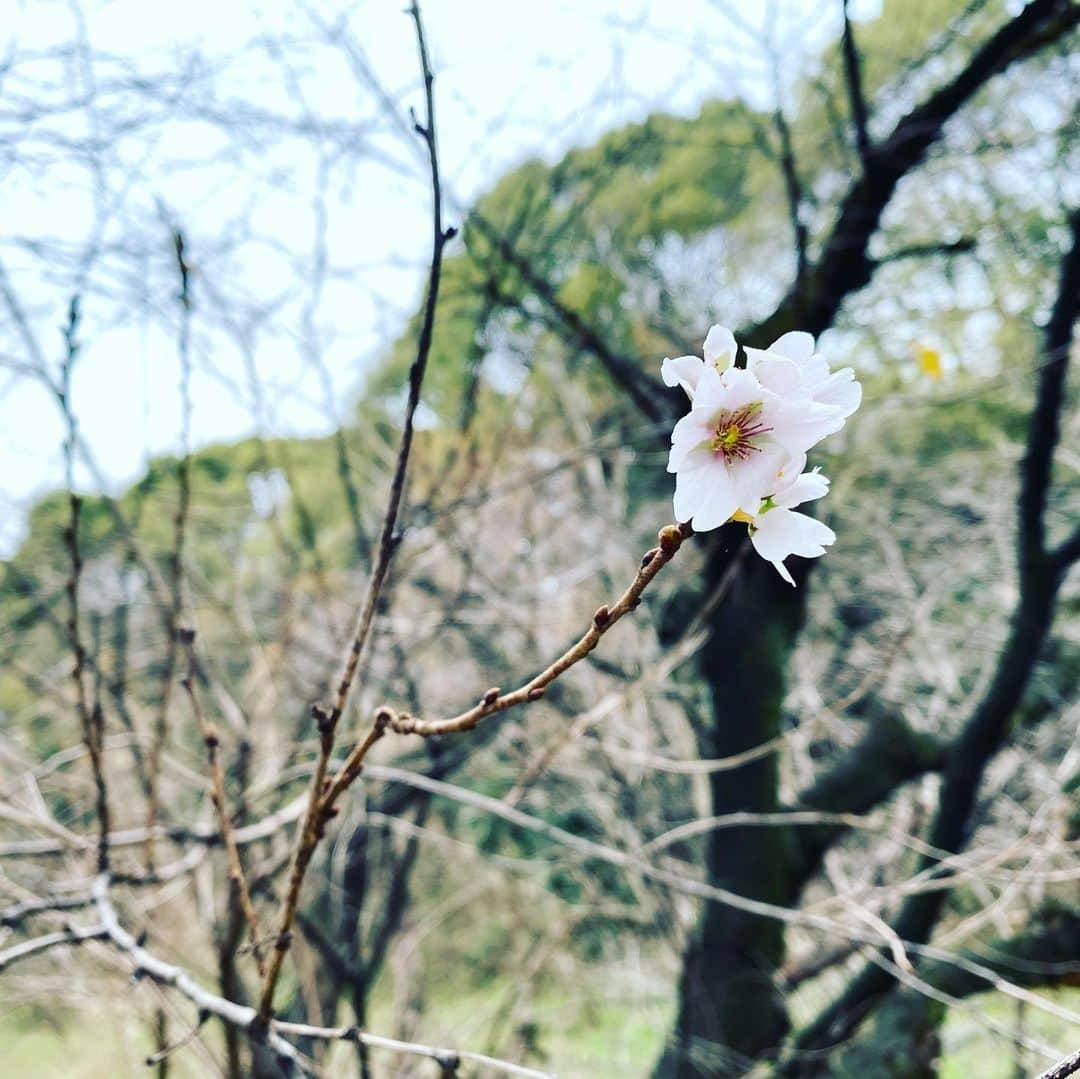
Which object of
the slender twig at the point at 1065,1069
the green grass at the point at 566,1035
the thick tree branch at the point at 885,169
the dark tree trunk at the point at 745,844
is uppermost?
the thick tree branch at the point at 885,169

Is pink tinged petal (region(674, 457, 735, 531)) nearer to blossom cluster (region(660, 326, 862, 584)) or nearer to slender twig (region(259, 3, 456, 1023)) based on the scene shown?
blossom cluster (region(660, 326, 862, 584))

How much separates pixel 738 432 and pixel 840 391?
102 millimetres

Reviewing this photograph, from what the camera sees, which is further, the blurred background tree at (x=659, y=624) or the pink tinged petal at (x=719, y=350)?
the blurred background tree at (x=659, y=624)

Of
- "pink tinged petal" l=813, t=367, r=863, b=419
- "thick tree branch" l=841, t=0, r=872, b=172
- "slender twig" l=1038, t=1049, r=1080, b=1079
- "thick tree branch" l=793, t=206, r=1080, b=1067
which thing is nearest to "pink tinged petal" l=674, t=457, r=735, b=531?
"pink tinged petal" l=813, t=367, r=863, b=419

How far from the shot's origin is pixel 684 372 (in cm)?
64

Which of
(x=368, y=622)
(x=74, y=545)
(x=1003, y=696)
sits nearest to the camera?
(x=368, y=622)

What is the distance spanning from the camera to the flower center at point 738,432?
593 mm

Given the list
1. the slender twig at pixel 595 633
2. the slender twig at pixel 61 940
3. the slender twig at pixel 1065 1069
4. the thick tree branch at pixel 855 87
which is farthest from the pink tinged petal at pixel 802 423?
the thick tree branch at pixel 855 87

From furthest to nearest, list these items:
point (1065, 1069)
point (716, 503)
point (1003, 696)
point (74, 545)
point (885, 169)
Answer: point (1003, 696)
point (885, 169)
point (74, 545)
point (716, 503)
point (1065, 1069)

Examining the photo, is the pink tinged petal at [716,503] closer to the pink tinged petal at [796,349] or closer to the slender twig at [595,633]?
the slender twig at [595,633]

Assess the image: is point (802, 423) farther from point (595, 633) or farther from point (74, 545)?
point (74, 545)

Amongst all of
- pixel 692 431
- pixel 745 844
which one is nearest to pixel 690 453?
pixel 692 431

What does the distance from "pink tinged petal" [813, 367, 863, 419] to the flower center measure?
0.21 ft

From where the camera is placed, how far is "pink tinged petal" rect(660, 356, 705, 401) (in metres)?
0.63
